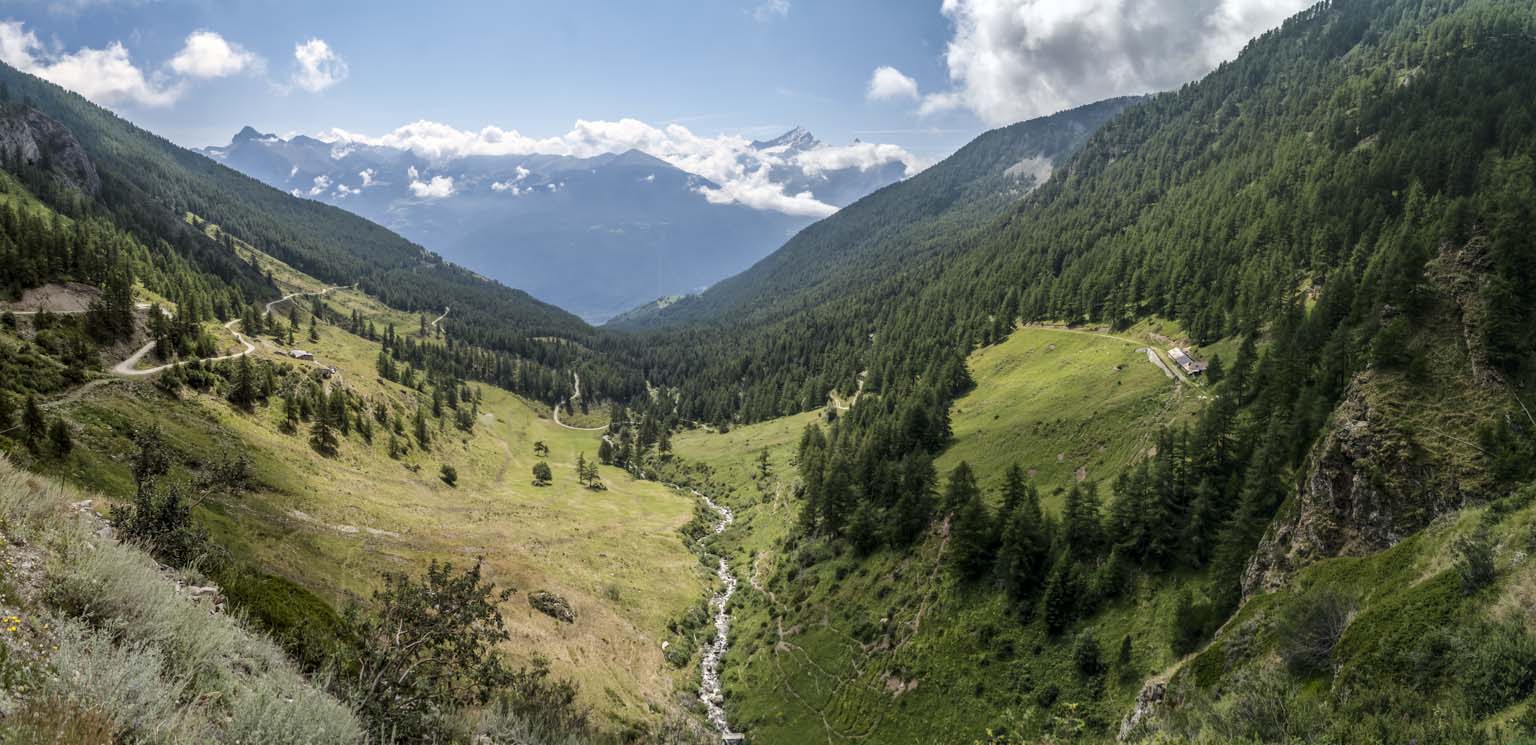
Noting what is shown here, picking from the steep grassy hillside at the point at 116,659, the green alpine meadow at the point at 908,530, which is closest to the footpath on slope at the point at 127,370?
the green alpine meadow at the point at 908,530

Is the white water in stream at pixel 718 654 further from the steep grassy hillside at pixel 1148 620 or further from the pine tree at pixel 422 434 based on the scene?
the pine tree at pixel 422 434

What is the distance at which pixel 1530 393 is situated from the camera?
38656 mm

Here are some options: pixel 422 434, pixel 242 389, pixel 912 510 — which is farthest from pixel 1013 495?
pixel 422 434

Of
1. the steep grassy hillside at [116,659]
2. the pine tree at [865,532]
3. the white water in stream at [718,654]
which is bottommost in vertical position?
the white water in stream at [718,654]

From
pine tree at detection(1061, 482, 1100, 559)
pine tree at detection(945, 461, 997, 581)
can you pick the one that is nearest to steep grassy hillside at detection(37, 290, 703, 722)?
pine tree at detection(945, 461, 997, 581)

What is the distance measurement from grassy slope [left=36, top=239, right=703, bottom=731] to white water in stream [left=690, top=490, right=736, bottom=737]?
3.89 metres

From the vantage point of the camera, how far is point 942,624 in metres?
63.3

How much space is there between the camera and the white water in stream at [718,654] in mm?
63656

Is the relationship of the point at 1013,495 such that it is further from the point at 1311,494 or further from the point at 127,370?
the point at 127,370

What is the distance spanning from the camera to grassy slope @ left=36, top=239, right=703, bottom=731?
52594mm

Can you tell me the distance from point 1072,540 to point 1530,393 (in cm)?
3199

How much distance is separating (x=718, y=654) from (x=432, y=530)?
1545 inches

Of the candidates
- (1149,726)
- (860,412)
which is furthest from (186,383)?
(860,412)

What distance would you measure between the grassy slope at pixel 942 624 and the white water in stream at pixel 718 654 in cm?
178
